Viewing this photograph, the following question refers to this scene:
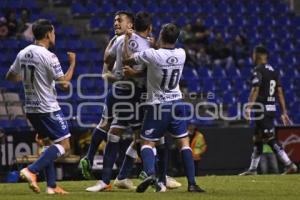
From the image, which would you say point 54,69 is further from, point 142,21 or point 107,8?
point 107,8

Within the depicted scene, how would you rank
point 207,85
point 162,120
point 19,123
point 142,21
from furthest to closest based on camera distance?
point 207,85
point 19,123
point 142,21
point 162,120

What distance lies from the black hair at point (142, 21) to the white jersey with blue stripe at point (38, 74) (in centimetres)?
122

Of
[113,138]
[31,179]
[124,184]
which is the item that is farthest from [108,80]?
[31,179]

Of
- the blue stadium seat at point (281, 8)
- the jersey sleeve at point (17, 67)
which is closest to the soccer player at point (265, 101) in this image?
the jersey sleeve at point (17, 67)

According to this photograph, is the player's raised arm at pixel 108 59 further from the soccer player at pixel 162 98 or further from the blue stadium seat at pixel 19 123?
the blue stadium seat at pixel 19 123

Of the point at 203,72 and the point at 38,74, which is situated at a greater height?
the point at 38,74

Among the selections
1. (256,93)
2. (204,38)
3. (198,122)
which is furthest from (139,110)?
(204,38)

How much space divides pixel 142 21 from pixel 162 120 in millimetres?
1368

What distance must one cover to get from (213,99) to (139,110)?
11.5 meters

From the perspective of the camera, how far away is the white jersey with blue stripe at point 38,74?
1113 cm

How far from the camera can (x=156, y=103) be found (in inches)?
447

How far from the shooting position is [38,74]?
11180 millimetres

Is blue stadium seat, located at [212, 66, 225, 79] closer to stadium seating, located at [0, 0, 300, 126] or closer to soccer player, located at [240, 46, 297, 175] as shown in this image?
stadium seating, located at [0, 0, 300, 126]

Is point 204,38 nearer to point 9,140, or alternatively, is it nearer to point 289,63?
point 289,63
